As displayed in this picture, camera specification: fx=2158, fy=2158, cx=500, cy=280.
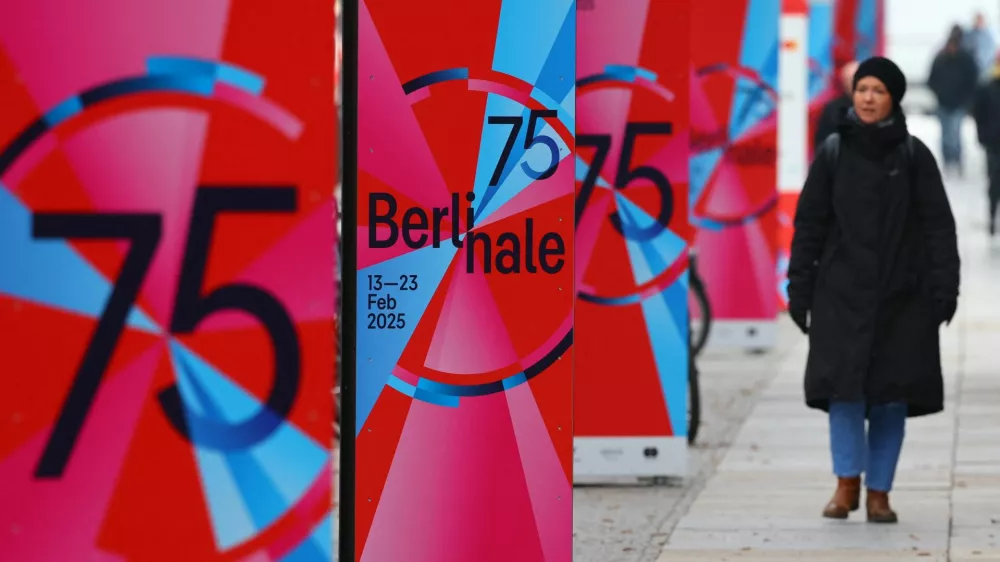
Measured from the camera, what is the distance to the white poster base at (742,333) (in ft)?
50.1

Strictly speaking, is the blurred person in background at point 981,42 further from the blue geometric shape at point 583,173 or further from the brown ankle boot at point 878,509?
the brown ankle boot at point 878,509

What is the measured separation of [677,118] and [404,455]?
3.73 meters

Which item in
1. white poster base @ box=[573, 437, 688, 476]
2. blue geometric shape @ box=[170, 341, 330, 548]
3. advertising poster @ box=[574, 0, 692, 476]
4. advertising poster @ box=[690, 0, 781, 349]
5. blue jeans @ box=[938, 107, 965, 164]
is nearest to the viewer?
blue geometric shape @ box=[170, 341, 330, 548]

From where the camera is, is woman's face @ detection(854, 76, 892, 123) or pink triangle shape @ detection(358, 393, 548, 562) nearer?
pink triangle shape @ detection(358, 393, 548, 562)

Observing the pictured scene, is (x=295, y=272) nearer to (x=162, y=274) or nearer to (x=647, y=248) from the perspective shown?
(x=162, y=274)

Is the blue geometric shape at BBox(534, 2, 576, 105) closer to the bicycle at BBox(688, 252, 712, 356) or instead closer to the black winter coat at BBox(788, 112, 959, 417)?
the black winter coat at BBox(788, 112, 959, 417)

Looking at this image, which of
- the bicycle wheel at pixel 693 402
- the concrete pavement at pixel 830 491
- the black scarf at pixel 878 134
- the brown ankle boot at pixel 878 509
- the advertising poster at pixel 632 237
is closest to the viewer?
the concrete pavement at pixel 830 491

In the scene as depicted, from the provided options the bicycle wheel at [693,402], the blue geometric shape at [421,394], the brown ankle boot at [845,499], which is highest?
the blue geometric shape at [421,394]

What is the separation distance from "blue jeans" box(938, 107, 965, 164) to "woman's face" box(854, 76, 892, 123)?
22.5m

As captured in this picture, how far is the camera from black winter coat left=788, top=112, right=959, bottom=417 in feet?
27.7

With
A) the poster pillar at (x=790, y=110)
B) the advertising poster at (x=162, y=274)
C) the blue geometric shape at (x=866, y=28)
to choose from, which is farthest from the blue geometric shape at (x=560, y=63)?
the blue geometric shape at (x=866, y=28)

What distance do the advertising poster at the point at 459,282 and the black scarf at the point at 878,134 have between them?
273 centimetres

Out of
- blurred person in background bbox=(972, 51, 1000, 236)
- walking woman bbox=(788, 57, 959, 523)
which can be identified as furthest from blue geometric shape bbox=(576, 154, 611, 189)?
blurred person in background bbox=(972, 51, 1000, 236)

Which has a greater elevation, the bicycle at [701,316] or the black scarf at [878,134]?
Result: the black scarf at [878,134]
